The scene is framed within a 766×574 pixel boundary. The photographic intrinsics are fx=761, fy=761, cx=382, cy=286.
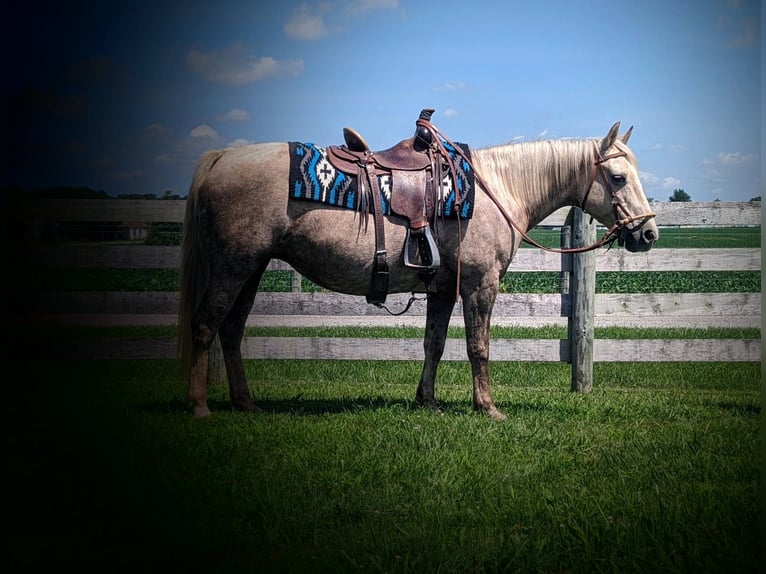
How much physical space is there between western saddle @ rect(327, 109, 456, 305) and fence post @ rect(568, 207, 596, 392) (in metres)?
1.97

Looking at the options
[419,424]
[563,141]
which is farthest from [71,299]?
[563,141]

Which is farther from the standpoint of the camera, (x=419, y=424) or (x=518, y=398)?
(x=518, y=398)

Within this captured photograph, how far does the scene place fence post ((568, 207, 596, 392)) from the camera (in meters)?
6.48

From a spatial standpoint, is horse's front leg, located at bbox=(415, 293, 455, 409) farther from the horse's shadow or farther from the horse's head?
the horse's head

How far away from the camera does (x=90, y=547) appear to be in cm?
229

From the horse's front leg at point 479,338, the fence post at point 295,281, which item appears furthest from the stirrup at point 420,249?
the fence post at point 295,281

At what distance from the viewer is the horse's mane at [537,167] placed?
5.29 metres

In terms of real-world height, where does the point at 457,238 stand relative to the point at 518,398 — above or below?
above

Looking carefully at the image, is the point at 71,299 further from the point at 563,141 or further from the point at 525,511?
the point at 563,141

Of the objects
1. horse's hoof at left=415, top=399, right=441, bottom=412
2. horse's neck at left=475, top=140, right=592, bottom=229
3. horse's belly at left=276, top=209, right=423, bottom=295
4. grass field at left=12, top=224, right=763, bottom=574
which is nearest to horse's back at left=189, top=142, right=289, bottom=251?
horse's belly at left=276, top=209, right=423, bottom=295

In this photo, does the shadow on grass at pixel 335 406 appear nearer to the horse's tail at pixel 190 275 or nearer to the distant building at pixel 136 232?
the horse's tail at pixel 190 275

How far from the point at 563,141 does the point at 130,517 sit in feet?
13.1

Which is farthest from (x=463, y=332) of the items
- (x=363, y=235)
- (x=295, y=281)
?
(x=363, y=235)

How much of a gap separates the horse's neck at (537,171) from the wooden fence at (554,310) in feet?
3.89
